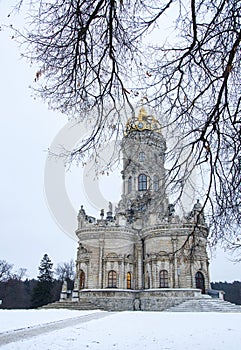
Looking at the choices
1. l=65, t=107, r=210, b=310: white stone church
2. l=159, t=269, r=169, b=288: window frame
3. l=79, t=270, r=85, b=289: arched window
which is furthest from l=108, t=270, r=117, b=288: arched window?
l=159, t=269, r=169, b=288: window frame

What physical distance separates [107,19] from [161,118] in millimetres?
1958

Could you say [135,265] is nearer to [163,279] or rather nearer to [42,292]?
[163,279]

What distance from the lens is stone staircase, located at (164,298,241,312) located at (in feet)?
72.6

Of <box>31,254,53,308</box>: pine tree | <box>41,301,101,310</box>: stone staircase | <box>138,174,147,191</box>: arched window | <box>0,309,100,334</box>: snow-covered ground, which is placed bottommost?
<box>0,309,100,334</box>: snow-covered ground

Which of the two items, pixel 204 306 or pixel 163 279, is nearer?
pixel 204 306

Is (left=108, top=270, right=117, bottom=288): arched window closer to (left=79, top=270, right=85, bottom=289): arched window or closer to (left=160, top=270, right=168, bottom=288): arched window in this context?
(left=79, top=270, right=85, bottom=289): arched window

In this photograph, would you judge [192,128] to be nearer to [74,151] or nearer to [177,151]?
[177,151]

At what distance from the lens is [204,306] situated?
2288cm

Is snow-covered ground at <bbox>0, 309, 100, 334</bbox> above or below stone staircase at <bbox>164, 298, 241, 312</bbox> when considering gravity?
below

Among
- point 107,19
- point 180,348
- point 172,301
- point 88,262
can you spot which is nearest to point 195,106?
point 107,19

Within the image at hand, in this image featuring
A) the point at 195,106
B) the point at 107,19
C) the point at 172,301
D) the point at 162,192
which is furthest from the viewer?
the point at 172,301

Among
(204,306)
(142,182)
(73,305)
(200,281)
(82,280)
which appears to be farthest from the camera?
(142,182)

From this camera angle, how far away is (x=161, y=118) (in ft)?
21.3

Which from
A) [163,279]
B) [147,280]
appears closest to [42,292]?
[147,280]
